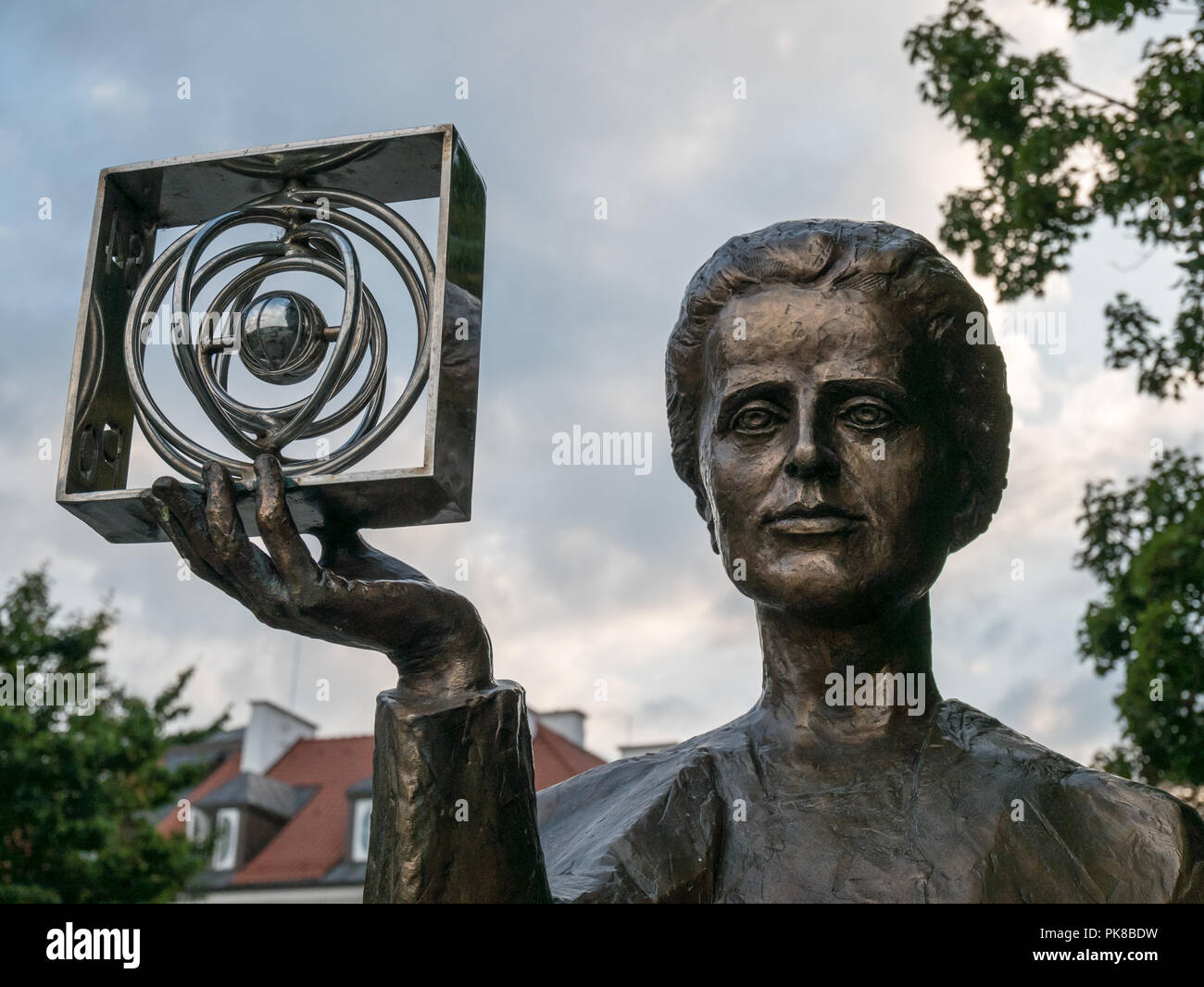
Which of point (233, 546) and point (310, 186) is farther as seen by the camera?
point (310, 186)

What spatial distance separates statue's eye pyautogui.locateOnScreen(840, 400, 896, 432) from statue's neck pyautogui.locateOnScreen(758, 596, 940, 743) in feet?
1.62

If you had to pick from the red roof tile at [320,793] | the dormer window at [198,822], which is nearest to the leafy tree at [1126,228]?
the red roof tile at [320,793]

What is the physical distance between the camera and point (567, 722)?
95.0 ft

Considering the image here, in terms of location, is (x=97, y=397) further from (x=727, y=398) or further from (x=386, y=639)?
(x=727, y=398)

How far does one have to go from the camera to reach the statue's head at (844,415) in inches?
139

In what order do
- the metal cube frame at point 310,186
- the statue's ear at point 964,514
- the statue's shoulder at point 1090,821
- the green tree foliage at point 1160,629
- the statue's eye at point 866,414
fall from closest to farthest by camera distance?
the metal cube frame at point 310,186 → the statue's shoulder at point 1090,821 → the statue's eye at point 866,414 → the statue's ear at point 964,514 → the green tree foliage at point 1160,629

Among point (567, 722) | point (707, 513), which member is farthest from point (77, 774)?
point (707, 513)

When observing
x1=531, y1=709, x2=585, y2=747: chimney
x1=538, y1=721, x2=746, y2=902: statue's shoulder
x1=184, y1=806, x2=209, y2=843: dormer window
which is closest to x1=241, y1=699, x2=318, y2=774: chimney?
x1=184, y1=806, x2=209, y2=843: dormer window

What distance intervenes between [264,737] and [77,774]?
15842mm

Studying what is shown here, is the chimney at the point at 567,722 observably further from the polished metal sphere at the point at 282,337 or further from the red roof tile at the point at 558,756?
the polished metal sphere at the point at 282,337

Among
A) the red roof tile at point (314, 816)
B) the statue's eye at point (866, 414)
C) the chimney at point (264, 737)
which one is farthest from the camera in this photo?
the chimney at point (264, 737)

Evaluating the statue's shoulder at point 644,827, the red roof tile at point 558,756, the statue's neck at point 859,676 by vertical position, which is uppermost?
the red roof tile at point 558,756

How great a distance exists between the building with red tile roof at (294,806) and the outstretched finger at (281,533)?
69.6 feet

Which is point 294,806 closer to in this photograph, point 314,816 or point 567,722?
point 314,816
